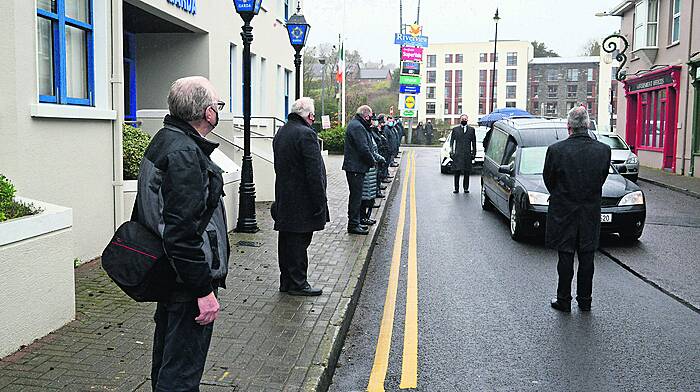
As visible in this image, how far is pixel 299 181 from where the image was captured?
726 centimetres

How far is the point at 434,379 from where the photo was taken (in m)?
5.41

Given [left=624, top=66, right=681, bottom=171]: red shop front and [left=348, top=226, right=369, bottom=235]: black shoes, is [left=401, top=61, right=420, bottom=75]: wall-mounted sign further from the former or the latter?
[left=348, top=226, right=369, bottom=235]: black shoes

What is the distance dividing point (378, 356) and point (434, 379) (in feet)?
2.20

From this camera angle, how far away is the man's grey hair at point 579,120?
761 cm

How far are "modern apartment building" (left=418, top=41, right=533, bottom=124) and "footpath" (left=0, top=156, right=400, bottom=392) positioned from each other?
107087 millimetres

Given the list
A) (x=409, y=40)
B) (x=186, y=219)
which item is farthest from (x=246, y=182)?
(x=409, y=40)

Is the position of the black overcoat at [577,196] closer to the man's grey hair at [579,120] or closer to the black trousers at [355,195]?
the man's grey hair at [579,120]

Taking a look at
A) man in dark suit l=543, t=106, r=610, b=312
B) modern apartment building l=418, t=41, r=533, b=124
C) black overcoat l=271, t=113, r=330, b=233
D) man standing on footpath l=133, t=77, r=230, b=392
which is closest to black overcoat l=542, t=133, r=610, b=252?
man in dark suit l=543, t=106, r=610, b=312

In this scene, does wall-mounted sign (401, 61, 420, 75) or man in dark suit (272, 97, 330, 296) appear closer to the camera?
man in dark suit (272, 97, 330, 296)

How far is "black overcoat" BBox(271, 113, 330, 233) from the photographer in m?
7.14

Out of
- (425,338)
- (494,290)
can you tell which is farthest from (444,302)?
(425,338)

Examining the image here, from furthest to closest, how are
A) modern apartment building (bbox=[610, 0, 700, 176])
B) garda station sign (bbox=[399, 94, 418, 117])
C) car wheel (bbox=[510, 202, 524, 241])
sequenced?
1. garda station sign (bbox=[399, 94, 418, 117])
2. modern apartment building (bbox=[610, 0, 700, 176])
3. car wheel (bbox=[510, 202, 524, 241])

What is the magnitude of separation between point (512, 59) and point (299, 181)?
365ft

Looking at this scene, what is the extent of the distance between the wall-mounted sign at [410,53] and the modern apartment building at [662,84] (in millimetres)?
12525
